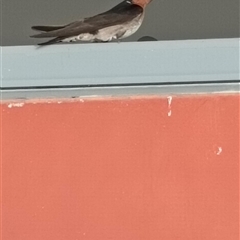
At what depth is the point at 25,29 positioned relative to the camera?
1786 mm

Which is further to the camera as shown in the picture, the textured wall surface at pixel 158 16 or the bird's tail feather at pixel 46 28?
the textured wall surface at pixel 158 16

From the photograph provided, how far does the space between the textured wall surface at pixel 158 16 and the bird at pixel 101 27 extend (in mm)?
318

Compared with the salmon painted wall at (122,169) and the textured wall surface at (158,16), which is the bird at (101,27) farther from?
the textured wall surface at (158,16)

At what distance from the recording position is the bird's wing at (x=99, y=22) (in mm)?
1246

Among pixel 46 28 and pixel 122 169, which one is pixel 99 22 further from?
pixel 122 169

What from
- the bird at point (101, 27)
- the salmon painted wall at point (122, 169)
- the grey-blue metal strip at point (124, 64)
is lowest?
the salmon painted wall at point (122, 169)

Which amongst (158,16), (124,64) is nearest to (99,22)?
(124,64)

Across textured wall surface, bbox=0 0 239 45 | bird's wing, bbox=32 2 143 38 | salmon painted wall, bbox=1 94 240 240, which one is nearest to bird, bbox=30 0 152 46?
bird's wing, bbox=32 2 143 38

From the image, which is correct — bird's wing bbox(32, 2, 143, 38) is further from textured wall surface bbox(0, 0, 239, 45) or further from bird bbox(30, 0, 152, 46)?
textured wall surface bbox(0, 0, 239, 45)

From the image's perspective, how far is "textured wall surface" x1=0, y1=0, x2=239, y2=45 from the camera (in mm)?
1786

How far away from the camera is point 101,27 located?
134 centimetres

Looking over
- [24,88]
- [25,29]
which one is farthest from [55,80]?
[25,29]

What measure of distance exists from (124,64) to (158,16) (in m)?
0.71

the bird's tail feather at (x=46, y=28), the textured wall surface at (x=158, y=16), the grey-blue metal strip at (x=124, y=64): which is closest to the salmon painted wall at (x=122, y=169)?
the grey-blue metal strip at (x=124, y=64)
